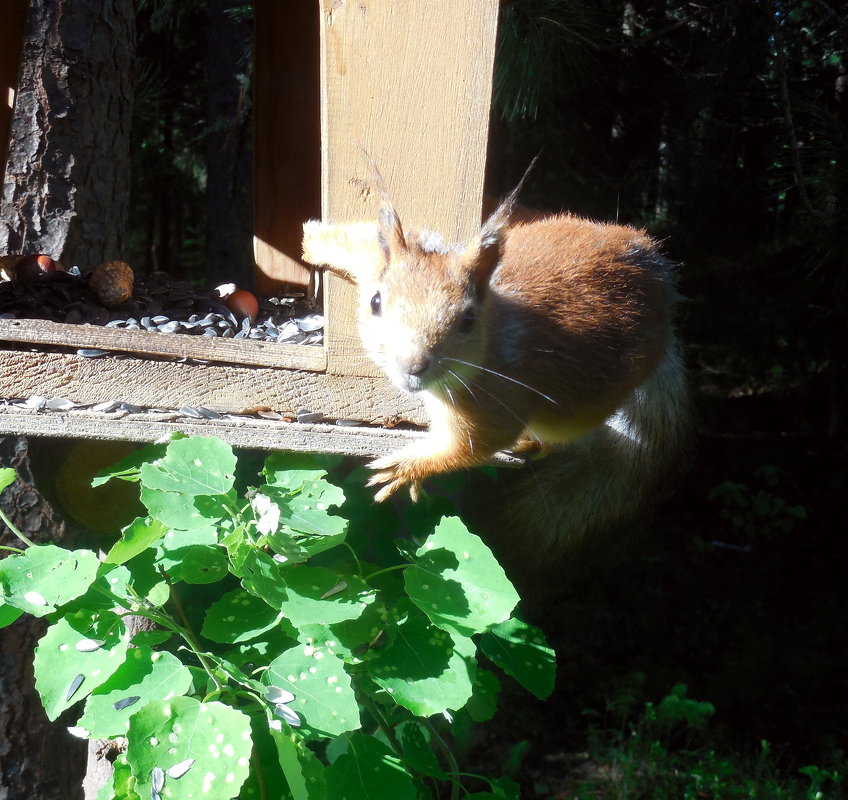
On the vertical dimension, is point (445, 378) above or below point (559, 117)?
below

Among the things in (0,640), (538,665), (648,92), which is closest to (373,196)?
(538,665)

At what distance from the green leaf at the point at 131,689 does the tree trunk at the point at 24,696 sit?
100cm

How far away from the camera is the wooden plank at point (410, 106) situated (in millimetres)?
1425

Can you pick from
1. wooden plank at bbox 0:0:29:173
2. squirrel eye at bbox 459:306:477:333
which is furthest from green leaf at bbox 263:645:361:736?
wooden plank at bbox 0:0:29:173

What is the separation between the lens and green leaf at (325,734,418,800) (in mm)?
1220

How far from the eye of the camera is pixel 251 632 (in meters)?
1.29

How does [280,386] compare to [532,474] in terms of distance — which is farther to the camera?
[532,474]

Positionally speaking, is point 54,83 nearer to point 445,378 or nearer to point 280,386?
point 280,386

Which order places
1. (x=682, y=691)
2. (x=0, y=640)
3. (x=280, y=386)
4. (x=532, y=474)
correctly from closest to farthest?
(x=280, y=386), (x=0, y=640), (x=532, y=474), (x=682, y=691)

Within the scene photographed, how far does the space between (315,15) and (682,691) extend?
2798 mm

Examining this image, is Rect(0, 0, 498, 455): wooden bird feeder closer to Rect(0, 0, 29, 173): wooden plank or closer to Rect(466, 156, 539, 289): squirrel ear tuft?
Rect(466, 156, 539, 289): squirrel ear tuft

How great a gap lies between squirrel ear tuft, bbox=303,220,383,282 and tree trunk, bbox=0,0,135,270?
3.55ft

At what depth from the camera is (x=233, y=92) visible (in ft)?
11.2

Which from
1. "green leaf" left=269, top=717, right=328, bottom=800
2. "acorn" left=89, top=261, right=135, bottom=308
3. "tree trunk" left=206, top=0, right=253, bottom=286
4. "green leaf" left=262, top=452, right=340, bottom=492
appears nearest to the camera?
"green leaf" left=269, top=717, right=328, bottom=800
